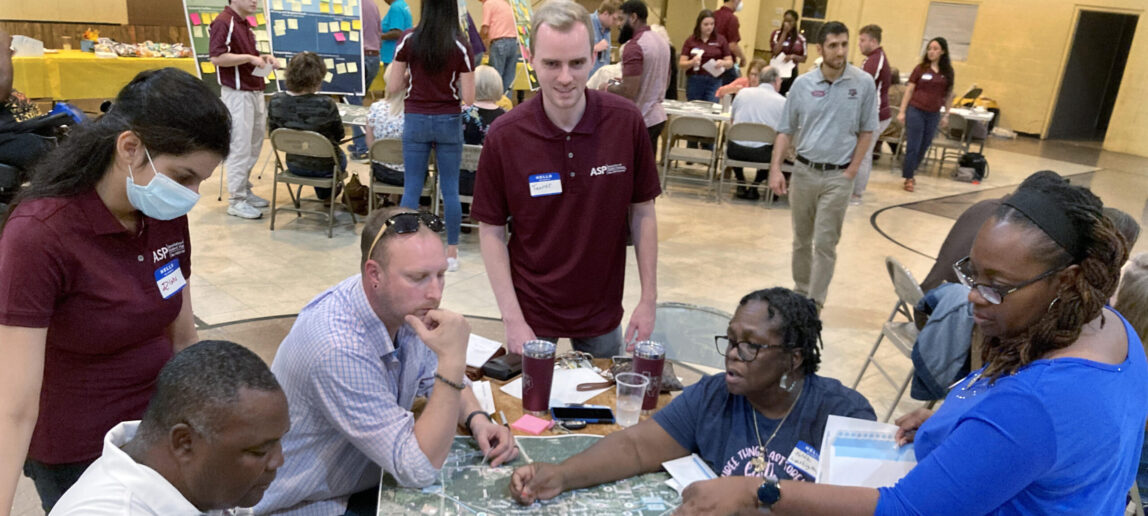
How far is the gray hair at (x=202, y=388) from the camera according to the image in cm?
127

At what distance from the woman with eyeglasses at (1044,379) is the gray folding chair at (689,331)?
1556 mm

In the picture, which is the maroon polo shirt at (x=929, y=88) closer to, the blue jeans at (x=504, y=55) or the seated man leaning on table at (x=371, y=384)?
the blue jeans at (x=504, y=55)

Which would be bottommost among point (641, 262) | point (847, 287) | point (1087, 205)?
point (847, 287)

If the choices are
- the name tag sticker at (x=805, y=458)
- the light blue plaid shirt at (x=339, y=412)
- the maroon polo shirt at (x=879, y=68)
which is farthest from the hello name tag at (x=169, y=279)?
the maroon polo shirt at (x=879, y=68)

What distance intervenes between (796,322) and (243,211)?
5594mm

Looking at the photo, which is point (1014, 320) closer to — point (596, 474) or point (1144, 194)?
point (596, 474)

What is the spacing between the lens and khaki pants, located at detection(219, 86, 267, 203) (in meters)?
6.38

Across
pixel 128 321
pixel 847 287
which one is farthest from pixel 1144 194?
pixel 128 321

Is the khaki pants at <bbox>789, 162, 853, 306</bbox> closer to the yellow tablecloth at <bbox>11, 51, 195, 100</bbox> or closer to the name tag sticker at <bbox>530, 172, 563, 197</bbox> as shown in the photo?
the name tag sticker at <bbox>530, 172, 563, 197</bbox>

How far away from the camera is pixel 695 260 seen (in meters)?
6.22

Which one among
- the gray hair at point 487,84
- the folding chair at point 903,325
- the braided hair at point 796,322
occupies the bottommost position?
the folding chair at point 903,325

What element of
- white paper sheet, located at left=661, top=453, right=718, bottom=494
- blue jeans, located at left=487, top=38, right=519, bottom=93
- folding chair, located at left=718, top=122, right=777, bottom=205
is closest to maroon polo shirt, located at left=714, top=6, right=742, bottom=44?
blue jeans, located at left=487, top=38, right=519, bottom=93

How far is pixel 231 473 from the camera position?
1.30 metres

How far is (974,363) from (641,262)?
1166mm
